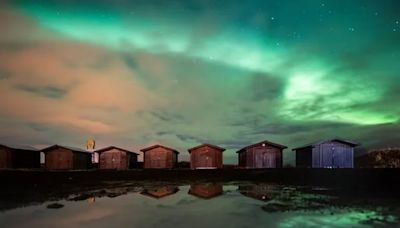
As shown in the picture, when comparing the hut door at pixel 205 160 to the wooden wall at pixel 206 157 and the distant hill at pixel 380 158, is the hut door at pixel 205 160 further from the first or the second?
the distant hill at pixel 380 158

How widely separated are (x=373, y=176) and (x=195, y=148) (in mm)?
39155

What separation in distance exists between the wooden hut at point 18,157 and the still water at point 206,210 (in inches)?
1632

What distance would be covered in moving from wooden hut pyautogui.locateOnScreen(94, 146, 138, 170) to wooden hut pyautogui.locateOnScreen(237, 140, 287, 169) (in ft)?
78.8

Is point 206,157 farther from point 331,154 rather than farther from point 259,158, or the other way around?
point 331,154

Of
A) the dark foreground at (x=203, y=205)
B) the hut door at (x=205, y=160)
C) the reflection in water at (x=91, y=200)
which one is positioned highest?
the hut door at (x=205, y=160)

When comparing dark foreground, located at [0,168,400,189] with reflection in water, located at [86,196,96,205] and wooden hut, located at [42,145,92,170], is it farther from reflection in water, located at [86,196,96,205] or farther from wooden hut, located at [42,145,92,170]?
wooden hut, located at [42,145,92,170]

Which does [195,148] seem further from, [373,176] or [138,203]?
[138,203]

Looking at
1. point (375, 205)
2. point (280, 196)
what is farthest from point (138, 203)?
point (375, 205)

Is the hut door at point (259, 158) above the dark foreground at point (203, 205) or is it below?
above

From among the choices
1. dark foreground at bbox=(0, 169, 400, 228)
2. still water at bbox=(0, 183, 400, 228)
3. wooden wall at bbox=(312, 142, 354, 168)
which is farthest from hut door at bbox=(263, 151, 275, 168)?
still water at bbox=(0, 183, 400, 228)

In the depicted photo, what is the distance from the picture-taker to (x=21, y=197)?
35.6 metres

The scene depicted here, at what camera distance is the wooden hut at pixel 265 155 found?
249 feet

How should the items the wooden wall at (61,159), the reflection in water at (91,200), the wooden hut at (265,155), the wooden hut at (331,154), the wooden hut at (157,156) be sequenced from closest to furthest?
1. the reflection in water at (91,200)
2. the wooden hut at (331,154)
3. the wooden wall at (61,159)
4. the wooden hut at (265,155)
5. the wooden hut at (157,156)

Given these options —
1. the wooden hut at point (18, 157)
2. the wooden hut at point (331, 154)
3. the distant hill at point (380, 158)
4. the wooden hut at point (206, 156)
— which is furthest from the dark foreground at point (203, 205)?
the distant hill at point (380, 158)
